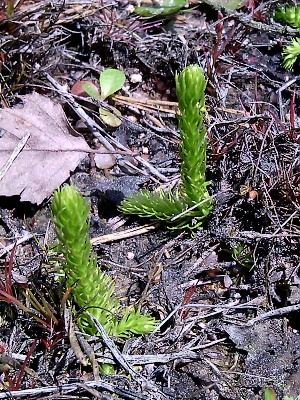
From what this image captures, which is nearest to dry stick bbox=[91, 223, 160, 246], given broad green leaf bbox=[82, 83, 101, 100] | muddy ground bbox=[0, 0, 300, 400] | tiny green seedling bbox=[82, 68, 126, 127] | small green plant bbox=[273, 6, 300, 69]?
muddy ground bbox=[0, 0, 300, 400]

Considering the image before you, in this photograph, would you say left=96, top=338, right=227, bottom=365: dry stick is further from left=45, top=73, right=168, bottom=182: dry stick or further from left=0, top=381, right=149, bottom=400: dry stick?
left=45, top=73, right=168, bottom=182: dry stick

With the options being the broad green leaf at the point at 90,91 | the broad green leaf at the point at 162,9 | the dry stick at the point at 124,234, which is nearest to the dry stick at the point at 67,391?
the dry stick at the point at 124,234

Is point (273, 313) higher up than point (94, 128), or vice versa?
point (94, 128)

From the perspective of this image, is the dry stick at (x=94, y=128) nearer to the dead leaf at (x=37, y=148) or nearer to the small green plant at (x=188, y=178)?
Answer: the dead leaf at (x=37, y=148)

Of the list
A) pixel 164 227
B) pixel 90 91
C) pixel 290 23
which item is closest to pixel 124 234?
pixel 164 227

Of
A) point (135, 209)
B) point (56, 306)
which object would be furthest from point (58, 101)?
point (56, 306)

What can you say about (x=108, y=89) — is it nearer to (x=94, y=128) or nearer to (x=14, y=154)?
(x=94, y=128)
